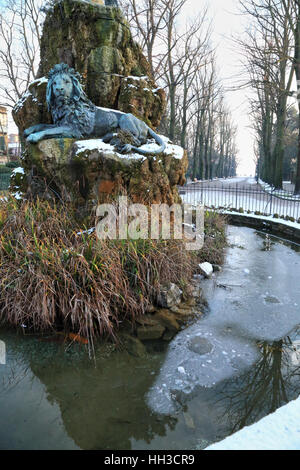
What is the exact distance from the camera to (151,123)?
7.21 metres

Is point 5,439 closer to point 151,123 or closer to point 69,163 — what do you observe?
point 69,163

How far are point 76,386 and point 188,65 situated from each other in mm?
19991

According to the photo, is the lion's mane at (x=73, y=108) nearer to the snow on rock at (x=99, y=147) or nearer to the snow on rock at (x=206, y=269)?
the snow on rock at (x=99, y=147)

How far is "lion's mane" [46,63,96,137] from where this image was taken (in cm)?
511

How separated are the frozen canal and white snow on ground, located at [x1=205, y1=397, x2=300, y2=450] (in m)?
0.21

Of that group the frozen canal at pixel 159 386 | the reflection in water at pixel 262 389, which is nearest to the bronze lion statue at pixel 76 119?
the frozen canal at pixel 159 386

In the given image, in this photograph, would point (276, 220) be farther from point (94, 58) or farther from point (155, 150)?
point (94, 58)

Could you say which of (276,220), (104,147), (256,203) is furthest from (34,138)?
(256,203)

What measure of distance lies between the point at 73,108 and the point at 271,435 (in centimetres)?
536

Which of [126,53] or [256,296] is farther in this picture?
[126,53]

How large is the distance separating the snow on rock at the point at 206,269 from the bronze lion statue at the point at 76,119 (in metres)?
2.45

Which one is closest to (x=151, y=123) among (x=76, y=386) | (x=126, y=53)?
(x=126, y=53)

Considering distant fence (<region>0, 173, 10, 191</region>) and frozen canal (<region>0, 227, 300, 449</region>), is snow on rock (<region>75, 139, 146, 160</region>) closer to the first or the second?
frozen canal (<region>0, 227, 300, 449</region>)

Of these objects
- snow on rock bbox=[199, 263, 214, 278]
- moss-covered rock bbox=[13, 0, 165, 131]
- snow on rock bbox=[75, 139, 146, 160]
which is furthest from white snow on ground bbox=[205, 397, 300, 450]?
moss-covered rock bbox=[13, 0, 165, 131]
